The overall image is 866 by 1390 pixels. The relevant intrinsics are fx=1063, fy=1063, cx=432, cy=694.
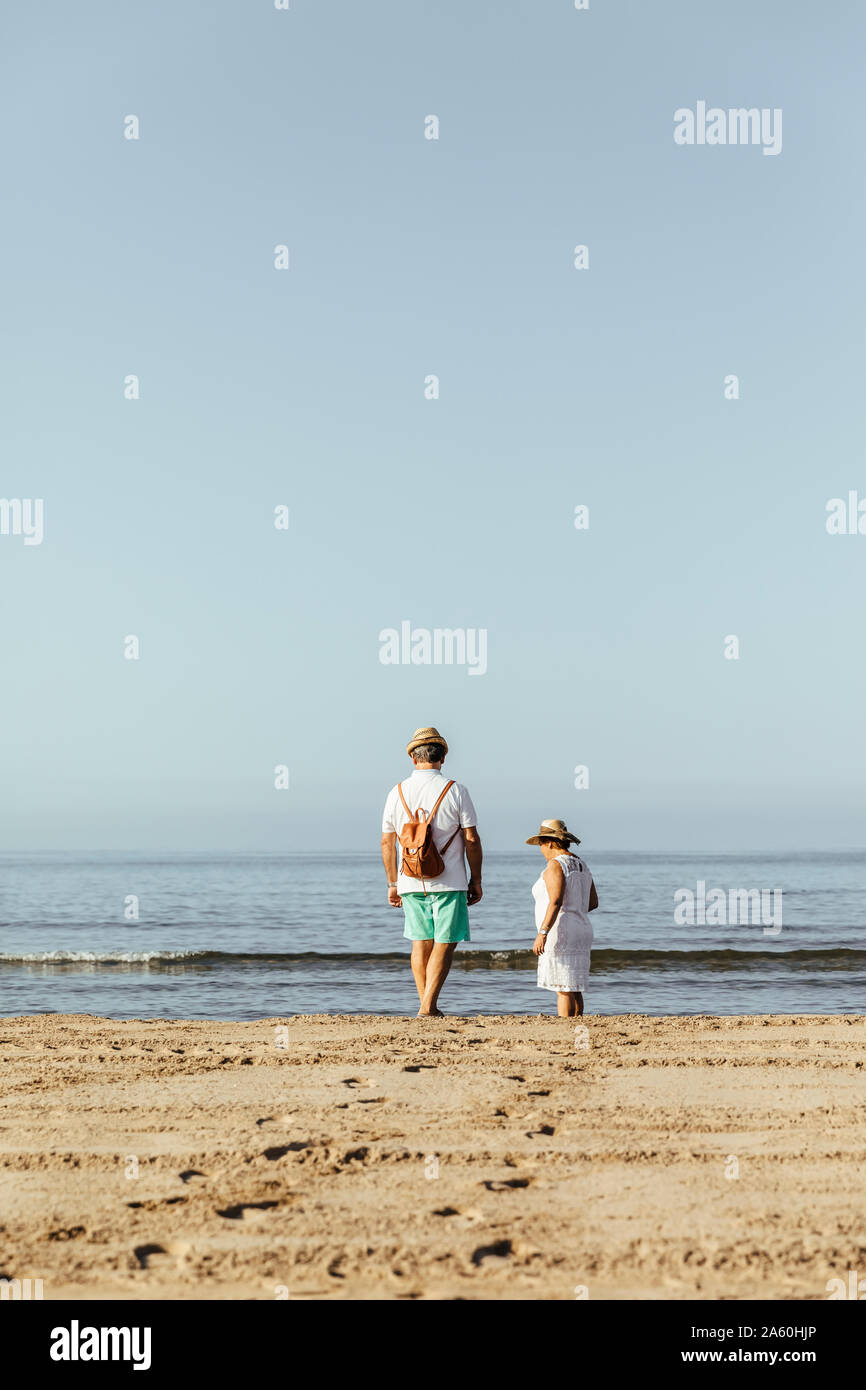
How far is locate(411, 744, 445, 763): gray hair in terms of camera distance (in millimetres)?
7504

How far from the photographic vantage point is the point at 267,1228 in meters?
3.29

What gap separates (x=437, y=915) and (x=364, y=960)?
27.4 ft

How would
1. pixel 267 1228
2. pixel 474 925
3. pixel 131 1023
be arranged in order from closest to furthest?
pixel 267 1228, pixel 131 1023, pixel 474 925

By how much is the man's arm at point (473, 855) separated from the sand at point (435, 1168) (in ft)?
3.61

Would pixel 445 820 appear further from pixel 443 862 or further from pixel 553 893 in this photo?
pixel 553 893

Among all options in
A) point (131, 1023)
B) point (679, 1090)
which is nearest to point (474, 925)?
point (131, 1023)

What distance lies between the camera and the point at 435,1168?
390 cm

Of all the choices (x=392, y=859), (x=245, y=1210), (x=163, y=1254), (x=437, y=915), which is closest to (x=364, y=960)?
(x=392, y=859)

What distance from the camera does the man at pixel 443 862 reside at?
7.31 meters

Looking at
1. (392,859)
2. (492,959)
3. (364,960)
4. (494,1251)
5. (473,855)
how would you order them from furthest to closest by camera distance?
(364,960) < (492,959) < (392,859) < (473,855) < (494,1251)

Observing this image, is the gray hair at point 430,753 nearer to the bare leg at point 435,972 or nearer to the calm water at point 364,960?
the bare leg at point 435,972

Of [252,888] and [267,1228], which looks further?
[252,888]
